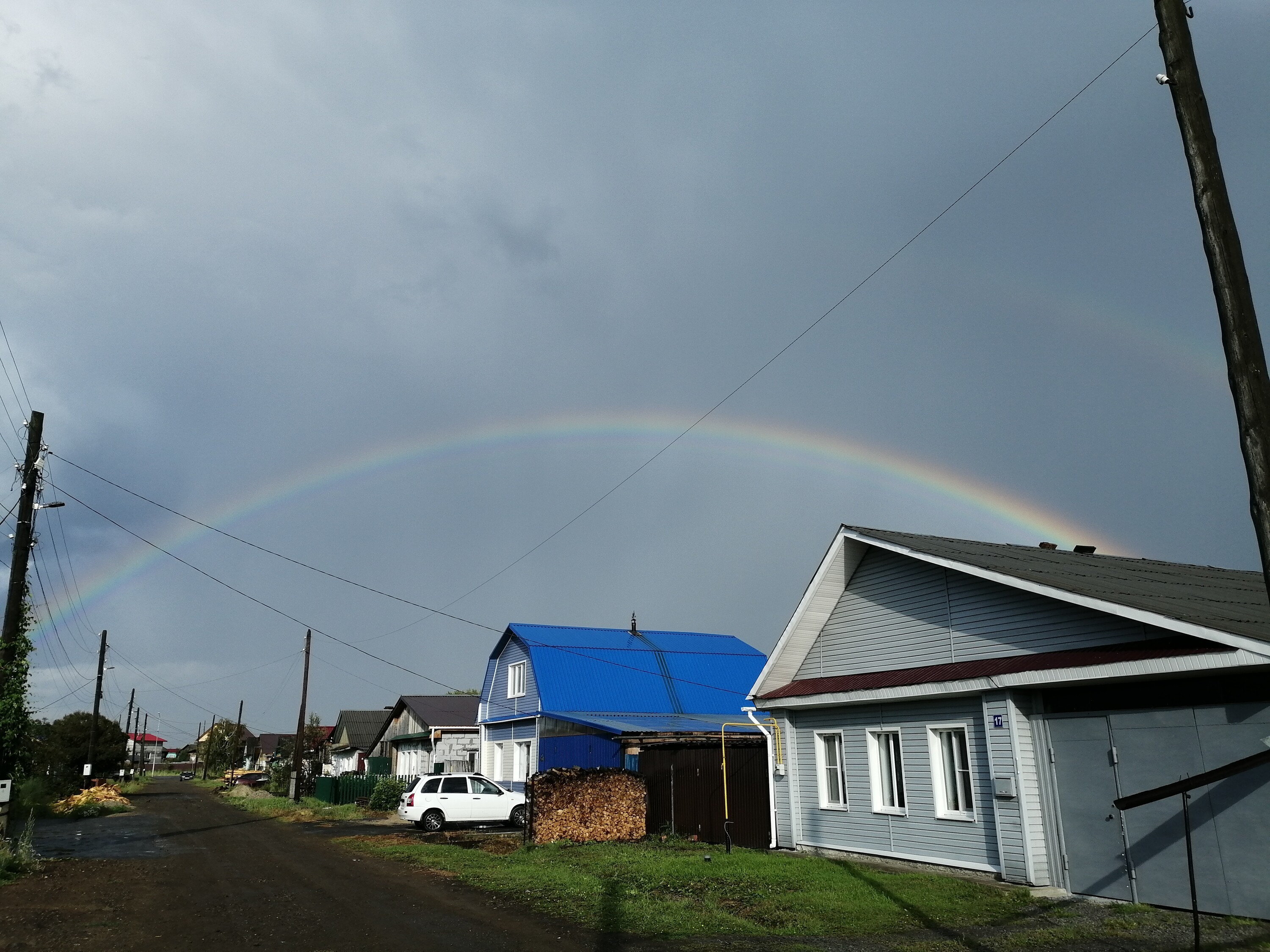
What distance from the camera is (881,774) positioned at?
17688 mm

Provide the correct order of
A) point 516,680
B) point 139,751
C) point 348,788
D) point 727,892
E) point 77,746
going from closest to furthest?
point 727,892 < point 516,680 < point 348,788 < point 77,746 < point 139,751

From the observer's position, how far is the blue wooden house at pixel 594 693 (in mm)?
33719

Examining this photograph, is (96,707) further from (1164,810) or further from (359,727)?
(1164,810)

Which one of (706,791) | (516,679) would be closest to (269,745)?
(516,679)

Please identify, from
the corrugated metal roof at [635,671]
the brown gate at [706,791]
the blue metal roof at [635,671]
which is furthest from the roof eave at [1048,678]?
the blue metal roof at [635,671]

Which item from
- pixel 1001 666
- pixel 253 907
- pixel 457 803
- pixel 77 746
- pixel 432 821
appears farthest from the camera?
pixel 77 746

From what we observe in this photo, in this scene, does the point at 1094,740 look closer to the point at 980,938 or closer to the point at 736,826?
the point at 980,938

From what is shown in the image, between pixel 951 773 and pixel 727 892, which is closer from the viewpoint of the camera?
pixel 727 892

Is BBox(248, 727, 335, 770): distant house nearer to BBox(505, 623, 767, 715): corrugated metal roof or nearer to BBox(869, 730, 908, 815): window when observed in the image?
BBox(505, 623, 767, 715): corrugated metal roof

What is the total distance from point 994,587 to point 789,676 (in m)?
5.98

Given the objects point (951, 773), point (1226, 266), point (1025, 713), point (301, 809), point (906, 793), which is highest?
point (1226, 266)

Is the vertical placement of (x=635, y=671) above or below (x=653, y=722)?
above

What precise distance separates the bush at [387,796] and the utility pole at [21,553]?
54.4 ft

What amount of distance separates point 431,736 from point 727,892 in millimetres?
34055
